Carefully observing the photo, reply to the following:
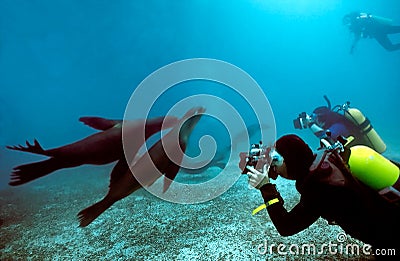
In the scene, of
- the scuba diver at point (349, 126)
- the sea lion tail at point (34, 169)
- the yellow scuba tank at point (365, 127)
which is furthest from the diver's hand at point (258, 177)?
the yellow scuba tank at point (365, 127)

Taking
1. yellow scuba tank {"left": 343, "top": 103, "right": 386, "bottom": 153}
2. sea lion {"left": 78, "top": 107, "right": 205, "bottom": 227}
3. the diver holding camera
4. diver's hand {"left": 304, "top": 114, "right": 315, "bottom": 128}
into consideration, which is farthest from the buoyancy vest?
yellow scuba tank {"left": 343, "top": 103, "right": 386, "bottom": 153}

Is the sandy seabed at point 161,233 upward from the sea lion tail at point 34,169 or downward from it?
downward

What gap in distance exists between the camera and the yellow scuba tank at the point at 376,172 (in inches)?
79.9

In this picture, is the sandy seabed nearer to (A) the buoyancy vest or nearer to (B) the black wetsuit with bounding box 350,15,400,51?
(A) the buoyancy vest

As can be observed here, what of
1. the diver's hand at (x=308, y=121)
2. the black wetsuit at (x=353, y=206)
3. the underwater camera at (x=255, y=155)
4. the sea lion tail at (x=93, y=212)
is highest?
the diver's hand at (x=308, y=121)

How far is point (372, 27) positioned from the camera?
696 inches

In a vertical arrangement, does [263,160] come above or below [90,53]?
below

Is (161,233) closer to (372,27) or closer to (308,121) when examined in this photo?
(308,121)

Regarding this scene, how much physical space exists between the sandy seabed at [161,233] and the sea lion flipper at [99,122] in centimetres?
218

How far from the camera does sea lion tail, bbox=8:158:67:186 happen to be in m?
Result: 1.86

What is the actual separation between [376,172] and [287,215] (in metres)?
0.84

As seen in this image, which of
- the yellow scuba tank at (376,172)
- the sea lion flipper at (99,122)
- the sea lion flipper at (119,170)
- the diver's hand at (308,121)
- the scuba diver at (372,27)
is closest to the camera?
the yellow scuba tank at (376,172)

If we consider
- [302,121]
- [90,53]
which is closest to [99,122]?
[302,121]

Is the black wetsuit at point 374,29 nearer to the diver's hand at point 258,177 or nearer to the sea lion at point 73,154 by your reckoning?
the diver's hand at point 258,177
